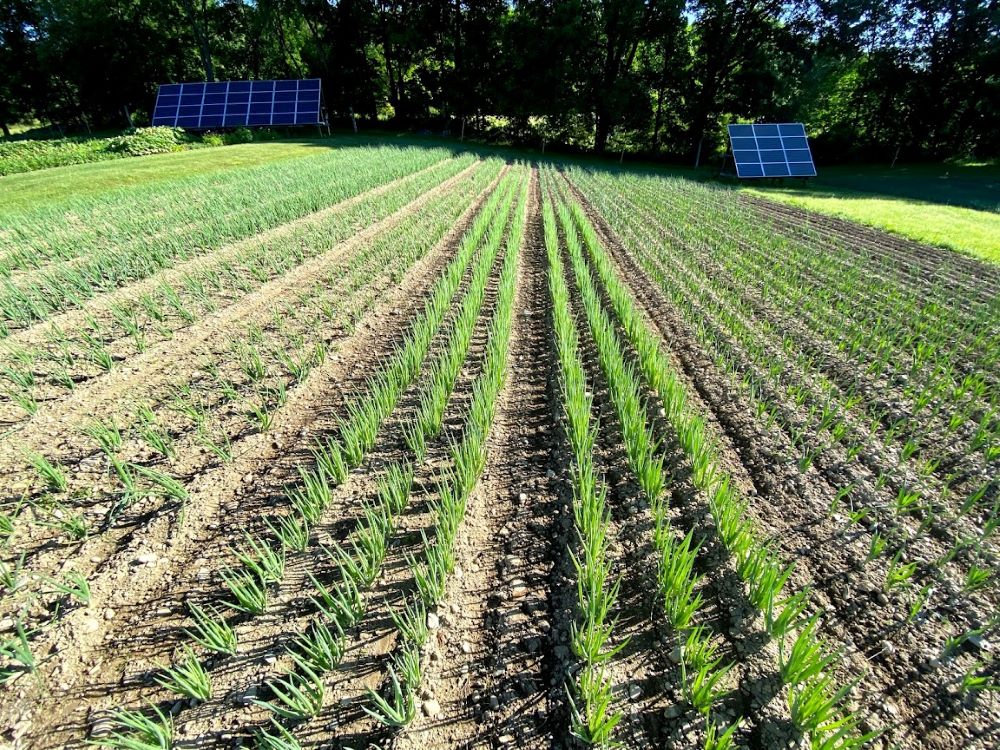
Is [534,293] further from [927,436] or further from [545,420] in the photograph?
[927,436]

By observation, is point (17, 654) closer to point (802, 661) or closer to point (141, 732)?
point (141, 732)

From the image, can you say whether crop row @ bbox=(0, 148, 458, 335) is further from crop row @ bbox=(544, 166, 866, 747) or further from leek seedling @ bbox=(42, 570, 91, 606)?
crop row @ bbox=(544, 166, 866, 747)

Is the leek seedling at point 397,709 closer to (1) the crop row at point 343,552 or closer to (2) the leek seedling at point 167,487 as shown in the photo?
(1) the crop row at point 343,552

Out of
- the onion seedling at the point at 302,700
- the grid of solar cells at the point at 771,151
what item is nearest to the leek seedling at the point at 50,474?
the onion seedling at the point at 302,700

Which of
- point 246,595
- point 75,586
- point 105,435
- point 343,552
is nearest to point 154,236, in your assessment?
point 105,435

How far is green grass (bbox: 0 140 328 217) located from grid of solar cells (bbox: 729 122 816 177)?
20.4 metres

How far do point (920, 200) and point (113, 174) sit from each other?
27334mm

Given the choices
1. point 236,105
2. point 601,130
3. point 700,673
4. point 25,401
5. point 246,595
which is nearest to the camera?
point 700,673

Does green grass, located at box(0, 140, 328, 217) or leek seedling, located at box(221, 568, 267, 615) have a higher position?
green grass, located at box(0, 140, 328, 217)

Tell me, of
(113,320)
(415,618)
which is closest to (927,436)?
(415,618)

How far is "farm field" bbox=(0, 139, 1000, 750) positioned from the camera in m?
1.88

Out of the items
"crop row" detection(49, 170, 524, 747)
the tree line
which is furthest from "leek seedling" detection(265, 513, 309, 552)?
the tree line

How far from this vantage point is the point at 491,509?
2.94 metres

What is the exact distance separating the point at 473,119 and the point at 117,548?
40.8 metres
